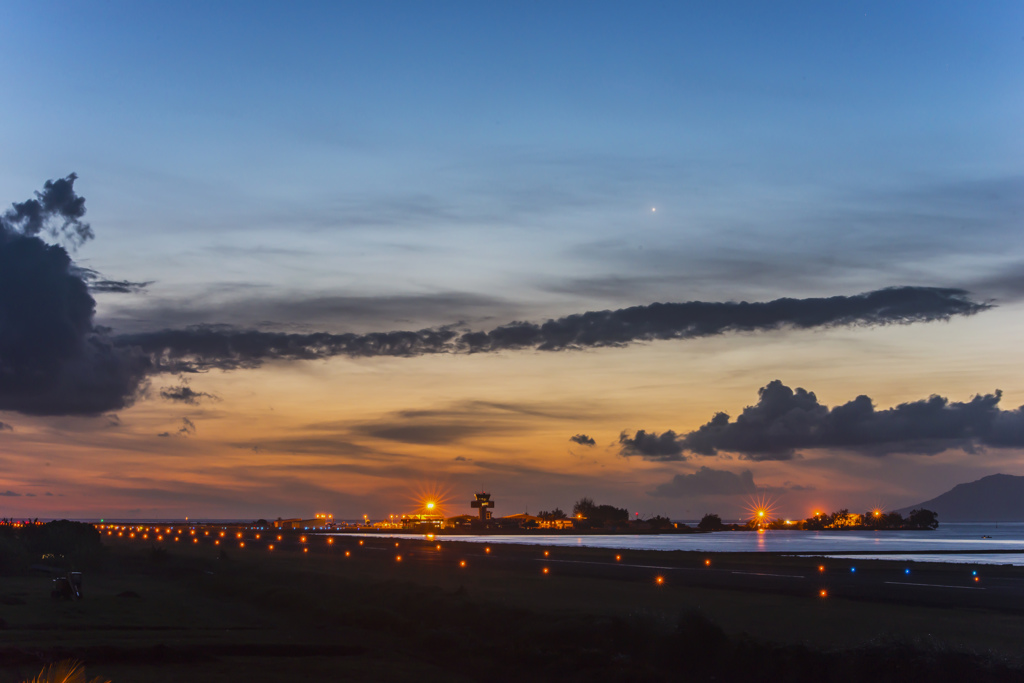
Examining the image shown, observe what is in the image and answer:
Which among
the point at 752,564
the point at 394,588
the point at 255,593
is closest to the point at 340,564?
the point at 255,593

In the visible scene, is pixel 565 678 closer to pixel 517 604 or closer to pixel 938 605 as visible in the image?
pixel 517 604

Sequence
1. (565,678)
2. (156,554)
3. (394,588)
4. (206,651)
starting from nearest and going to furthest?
(565,678) < (206,651) < (394,588) < (156,554)

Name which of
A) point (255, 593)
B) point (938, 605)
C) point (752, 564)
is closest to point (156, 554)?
point (255, 593)

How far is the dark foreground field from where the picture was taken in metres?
27.2

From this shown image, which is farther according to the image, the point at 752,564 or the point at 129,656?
the point at 752,564

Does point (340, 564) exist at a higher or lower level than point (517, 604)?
lower

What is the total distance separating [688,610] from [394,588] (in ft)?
75.2

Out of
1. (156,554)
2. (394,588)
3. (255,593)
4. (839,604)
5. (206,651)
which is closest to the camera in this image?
(206,651)

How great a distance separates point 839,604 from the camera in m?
40.6

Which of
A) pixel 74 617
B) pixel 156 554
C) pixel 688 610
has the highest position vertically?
pixel 688 610

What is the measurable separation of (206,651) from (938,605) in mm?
33992

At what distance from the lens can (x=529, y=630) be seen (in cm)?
3512

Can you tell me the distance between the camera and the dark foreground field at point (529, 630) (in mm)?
27234

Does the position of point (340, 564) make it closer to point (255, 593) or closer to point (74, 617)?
point (255, 593)
